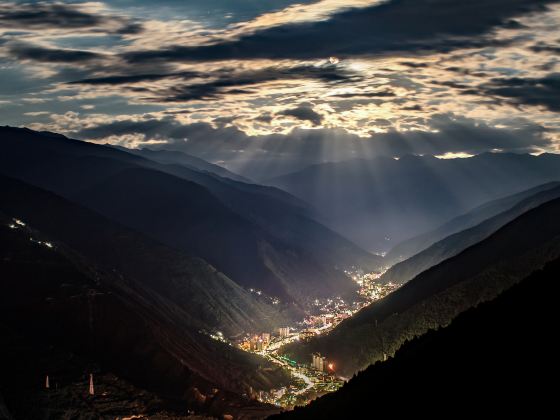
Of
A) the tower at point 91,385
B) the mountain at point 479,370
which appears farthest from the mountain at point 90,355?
the mountain at point 479,370

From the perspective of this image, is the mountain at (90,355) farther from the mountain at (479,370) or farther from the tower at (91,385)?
the mountain at (479,370)

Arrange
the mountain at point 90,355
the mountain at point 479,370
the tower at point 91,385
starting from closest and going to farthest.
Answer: the mountain at point 479,370 → the mountain at point 90,355 → the tower at point 91,385

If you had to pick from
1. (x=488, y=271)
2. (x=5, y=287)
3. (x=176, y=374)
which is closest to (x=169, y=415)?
(x=176, y=374)

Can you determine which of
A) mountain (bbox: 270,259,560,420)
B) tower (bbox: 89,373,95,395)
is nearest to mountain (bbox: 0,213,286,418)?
tower (bbox: 89,373,95,395)

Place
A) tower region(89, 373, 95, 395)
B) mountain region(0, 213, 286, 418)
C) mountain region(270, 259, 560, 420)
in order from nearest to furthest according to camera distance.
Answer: mountain region(270, 259, 560, 420)
mountain region(0, 213, 286, 418)
tower region(89, 373, 95, 395)

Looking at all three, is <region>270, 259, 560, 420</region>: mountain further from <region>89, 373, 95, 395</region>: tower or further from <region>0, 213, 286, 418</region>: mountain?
<region>89, 373, 95, 395</region>: tower

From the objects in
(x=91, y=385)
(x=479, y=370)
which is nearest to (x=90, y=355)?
(x=91, y=385)
